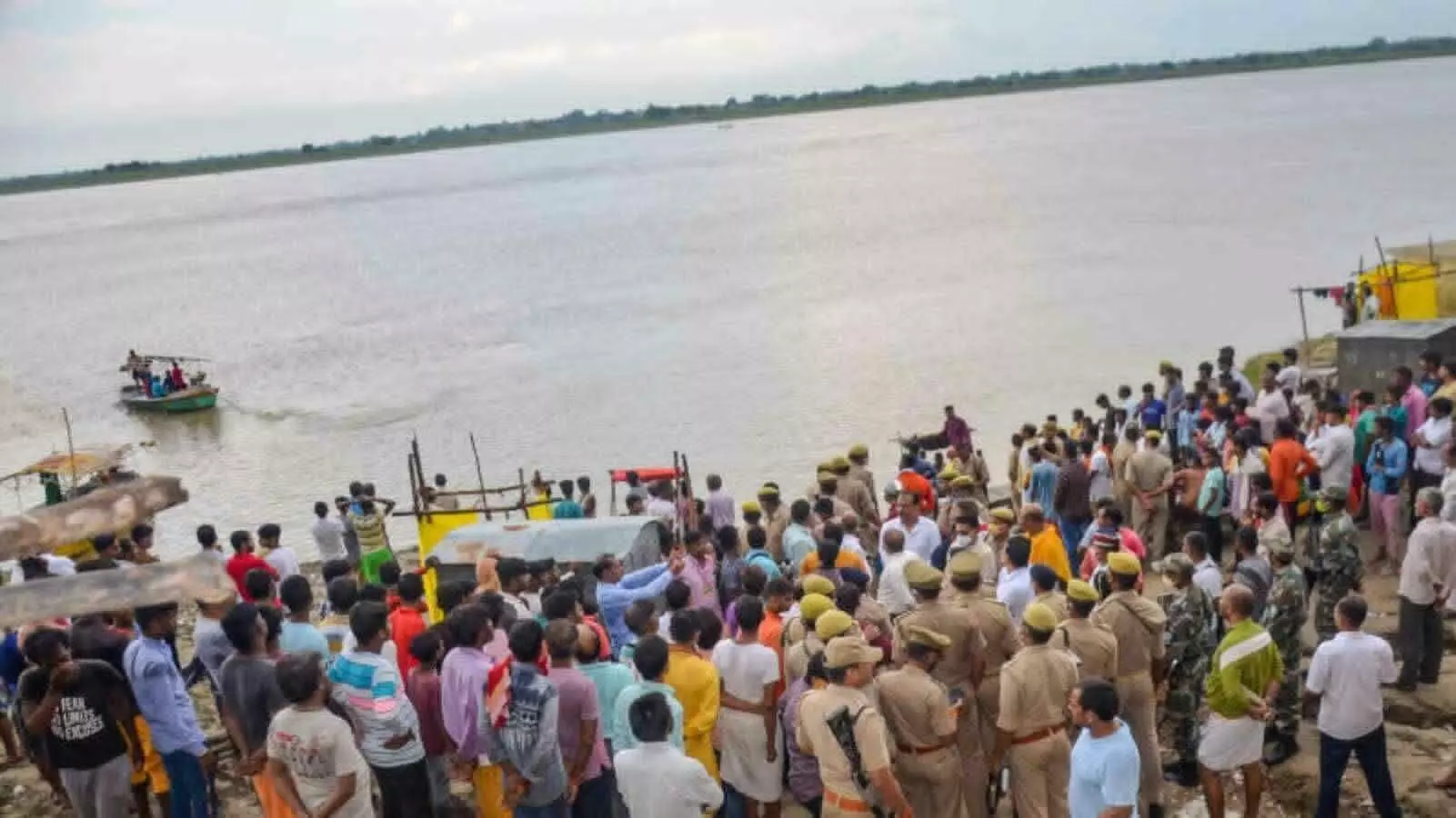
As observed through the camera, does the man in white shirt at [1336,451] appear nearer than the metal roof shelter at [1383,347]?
Yes

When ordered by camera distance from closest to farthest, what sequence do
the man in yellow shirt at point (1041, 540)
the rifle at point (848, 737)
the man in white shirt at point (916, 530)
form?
the rifle at point (848, 737) → the man in yellow shirt at point (1041, 540) → the man in white shirt at point (916, 530)

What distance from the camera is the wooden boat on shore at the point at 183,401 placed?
1353 inches

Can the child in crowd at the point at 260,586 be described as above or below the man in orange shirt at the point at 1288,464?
above

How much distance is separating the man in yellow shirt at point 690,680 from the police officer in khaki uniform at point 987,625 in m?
1.42

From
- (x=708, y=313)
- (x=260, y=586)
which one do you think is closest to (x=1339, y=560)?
(x=260, y=586)

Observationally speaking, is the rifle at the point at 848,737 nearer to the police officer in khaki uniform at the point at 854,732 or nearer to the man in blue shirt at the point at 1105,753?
the police officer in khaki uniform at the point at 854,732

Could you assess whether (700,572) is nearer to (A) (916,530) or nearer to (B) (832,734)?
(A) (916,530)

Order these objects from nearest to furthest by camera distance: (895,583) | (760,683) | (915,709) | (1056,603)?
(915,709), (760,683), (1056,603), (895,583)

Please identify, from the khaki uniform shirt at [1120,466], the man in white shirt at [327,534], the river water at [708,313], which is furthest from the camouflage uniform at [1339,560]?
the river water at [708,313]

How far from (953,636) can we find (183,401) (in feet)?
106

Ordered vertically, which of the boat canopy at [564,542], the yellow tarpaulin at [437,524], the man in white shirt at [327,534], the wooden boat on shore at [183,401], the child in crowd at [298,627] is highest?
the child in crowd at [298,627]

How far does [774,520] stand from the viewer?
1014cm

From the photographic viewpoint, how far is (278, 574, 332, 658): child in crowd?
22.5 ft

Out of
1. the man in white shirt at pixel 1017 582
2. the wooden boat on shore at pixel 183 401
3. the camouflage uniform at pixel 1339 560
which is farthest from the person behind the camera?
the wooden boat on shore at pixel 183 401
